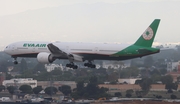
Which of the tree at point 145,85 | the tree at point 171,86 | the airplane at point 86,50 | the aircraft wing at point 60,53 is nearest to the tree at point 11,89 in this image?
the tree at point 145,85

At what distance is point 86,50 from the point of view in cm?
8775

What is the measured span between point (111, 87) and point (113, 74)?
12614mm

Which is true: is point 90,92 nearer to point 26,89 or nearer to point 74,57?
point 26,89

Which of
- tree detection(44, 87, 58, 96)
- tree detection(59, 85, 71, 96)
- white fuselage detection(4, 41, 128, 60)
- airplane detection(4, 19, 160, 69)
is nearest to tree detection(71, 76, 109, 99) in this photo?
tree detection(59, 85, 71, 96)

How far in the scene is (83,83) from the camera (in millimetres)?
118875

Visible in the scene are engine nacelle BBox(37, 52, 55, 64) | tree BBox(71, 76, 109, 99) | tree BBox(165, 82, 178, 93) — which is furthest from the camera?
tree BBox(165, 82, 178, 93)

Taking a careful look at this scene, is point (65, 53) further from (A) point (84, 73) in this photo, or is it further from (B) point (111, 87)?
(A) point (84, 73)

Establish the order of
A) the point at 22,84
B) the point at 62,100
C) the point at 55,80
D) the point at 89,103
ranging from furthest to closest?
the point at 55,80, the point at 22,84, the point at 62,100, the point at 89,103

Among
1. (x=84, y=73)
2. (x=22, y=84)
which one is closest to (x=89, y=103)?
(x=22, y=84)

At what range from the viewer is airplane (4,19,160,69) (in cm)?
8450

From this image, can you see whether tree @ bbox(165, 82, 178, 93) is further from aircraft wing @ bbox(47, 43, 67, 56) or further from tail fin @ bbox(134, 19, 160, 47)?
aircraft wing @ bbox(47, 43, 67, 56)

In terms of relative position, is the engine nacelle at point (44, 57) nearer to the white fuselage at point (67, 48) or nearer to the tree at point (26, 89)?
the white fuselage at point (67, 48)

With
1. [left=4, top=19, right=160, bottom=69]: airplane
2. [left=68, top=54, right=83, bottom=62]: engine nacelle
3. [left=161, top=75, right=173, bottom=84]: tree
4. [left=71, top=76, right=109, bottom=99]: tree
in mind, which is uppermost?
[left=4, top=19, right=160, bottom=69]: airplane

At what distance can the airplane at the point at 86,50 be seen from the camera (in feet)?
277
